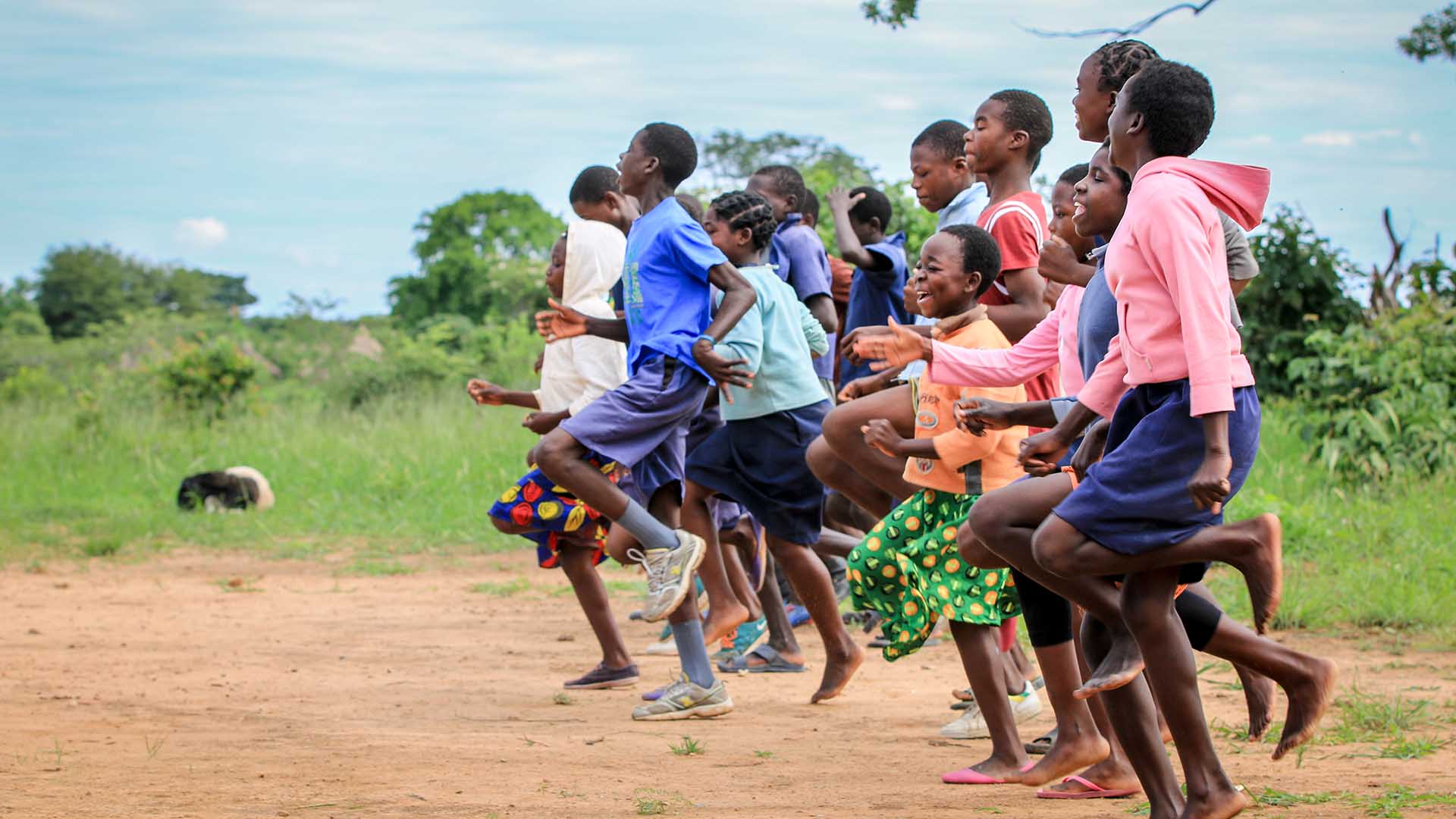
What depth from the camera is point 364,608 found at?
25.3 ft

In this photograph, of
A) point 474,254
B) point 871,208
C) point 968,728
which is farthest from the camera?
point 474,254

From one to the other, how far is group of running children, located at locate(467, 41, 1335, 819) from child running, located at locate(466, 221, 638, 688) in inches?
0.5

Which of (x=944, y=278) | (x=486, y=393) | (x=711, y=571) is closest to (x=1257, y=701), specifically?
(x=944, y=278)

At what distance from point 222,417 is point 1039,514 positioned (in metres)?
12.8

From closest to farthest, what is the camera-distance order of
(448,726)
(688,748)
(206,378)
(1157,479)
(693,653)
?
1. (1157,479)
2. (688,748)
3. (448,726)
4. (693,653)
5. (206,378)

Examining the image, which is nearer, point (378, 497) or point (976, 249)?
point (976, 249)

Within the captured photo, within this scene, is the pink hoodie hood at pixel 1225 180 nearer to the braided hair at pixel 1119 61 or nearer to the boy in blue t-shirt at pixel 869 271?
the braided hair at pixel 1119 61

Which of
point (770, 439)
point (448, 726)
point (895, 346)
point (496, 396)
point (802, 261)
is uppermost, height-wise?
point (802, 261)

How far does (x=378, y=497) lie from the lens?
11.4 meters

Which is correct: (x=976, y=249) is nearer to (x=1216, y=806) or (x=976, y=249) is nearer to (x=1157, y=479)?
(x=1157, y=479)

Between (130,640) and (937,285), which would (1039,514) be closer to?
(937,285)

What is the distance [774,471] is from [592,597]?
3.00 feet

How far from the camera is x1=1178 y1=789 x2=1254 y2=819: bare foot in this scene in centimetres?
302

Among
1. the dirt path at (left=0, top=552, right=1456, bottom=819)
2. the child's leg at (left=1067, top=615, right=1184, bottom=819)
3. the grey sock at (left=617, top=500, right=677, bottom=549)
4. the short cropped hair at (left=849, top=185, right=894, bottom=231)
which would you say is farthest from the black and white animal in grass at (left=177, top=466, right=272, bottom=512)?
the child's leg at (left=1067, top=615, right=1184, bottom=819)
